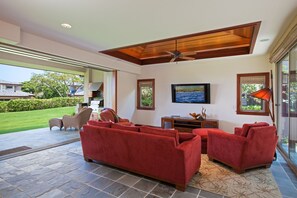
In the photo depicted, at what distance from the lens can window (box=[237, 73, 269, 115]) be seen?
5156 mm

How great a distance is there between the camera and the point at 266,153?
301 centimetres

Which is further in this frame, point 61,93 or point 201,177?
point 61,93

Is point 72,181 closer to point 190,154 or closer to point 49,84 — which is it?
point 190,154

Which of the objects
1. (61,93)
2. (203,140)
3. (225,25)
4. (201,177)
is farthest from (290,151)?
(61,93)

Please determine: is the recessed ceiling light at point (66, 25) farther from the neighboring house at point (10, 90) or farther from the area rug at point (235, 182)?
the neighboring house at point (10, 90)

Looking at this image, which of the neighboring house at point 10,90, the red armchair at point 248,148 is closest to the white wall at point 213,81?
the red armchair at point 248,148

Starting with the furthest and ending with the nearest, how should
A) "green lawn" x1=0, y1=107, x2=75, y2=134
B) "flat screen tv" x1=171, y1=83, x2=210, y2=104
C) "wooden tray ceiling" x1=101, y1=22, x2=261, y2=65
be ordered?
1. "green lawn" x1=0, y1=107, x2=75, y2=134
2. "flat screen tv" x1=171, y1=83, x2=210, y2=104
3. "wooden tray ceiling" x1=101, y1=22, x2=261, y2=65

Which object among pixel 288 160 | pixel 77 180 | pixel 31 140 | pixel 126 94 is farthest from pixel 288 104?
pixel 31 140

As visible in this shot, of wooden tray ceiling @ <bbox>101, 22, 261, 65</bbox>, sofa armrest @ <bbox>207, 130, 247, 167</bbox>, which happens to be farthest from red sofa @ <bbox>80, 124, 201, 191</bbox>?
wooden tray ceiling @ <bbox>101, 22, 261, 65</bbox>

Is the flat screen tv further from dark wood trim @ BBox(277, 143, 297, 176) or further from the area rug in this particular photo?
the area rug

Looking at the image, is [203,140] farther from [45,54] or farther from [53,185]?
[45,54]

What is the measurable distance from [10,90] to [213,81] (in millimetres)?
8723

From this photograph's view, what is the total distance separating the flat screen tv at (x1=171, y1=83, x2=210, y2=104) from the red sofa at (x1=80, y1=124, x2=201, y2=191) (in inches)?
135

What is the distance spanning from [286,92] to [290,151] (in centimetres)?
129
